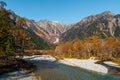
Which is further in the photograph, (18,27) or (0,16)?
(18,27)

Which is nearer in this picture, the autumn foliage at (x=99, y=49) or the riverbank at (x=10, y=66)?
the riverbank at (x=10, y=66)

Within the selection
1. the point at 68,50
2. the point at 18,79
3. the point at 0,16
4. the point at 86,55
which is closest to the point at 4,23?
the point at 0,16

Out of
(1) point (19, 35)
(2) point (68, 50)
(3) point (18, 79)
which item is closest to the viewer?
(3) point (18, 79)

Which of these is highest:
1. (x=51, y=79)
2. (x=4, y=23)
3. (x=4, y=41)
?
(x=4, y=23)

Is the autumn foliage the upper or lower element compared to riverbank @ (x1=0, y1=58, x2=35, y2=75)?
upper

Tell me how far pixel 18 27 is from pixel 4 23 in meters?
23.6

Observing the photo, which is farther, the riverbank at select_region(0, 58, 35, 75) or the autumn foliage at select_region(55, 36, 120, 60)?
the autumn foliage at select_region(55, 36, 120, 60)

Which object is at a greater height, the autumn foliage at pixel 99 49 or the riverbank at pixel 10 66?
the autumn foliage at pixel 99 49

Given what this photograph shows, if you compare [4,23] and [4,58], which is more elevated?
[4,23]

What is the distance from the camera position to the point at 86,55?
172 metres

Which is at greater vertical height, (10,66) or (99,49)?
(99,49)

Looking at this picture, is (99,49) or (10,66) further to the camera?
(99,49)

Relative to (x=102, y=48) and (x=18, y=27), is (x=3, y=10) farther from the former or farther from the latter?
(x=102, y=48)

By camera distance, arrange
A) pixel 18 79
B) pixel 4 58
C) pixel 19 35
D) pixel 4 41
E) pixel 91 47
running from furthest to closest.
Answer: pixel 91 47
pixel 19 35
pixel 4 58
pixel 4 41
pixel 18 79
